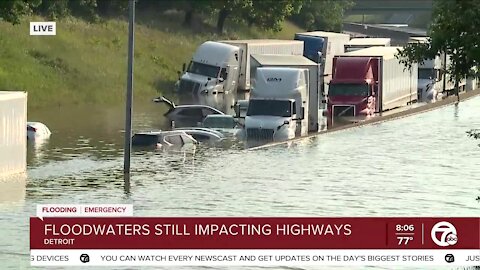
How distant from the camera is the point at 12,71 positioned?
219 feet

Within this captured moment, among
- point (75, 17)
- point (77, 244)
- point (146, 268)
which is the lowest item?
point (146, 268)

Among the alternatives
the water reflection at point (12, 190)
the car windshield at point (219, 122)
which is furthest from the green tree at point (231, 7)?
the water reflection at point (12, 190)

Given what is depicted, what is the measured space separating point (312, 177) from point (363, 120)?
21346 mm

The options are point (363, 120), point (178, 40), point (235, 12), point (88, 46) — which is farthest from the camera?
point (235, 12)

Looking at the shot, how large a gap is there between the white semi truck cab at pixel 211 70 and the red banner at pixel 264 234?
57.2 metres

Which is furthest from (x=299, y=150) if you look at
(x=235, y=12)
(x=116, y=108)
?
(x=235, y=12)

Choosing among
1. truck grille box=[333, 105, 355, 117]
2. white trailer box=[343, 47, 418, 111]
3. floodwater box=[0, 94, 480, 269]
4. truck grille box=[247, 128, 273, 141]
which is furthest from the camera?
white trailer box=[343, 47, 418, 111]

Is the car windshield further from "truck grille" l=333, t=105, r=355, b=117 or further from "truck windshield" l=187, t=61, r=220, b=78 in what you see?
"truck windshield" l=187, t=61, r=220, b=78

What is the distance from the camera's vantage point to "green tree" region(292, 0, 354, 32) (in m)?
121

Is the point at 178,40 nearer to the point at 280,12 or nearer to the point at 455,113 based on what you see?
the point at 280,12

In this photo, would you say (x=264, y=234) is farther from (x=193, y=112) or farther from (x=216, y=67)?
(x=216, y=67)

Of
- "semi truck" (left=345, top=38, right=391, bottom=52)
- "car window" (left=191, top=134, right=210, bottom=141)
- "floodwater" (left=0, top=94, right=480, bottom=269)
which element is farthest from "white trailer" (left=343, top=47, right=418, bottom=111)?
"car window" (left=191, top=134, right=210, bottom=141)

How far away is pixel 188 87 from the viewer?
76312mm

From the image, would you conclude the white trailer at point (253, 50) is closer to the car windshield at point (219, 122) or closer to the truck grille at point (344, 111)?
the truck grille at point (344, 111)
